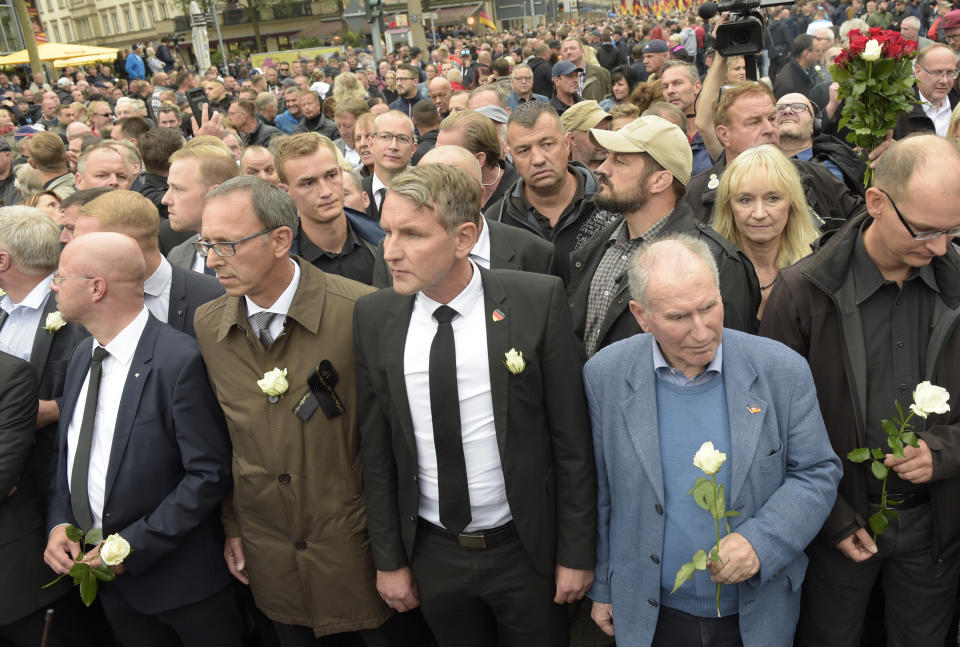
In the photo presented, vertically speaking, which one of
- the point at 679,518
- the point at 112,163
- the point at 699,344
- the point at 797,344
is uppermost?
the point at 112,163

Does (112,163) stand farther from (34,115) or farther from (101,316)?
(34,115)

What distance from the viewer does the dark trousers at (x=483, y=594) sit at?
2.77 meters

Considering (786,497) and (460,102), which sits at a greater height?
(460,102)

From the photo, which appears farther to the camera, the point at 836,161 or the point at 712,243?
the point at 836,161

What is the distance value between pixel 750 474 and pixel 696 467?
0.55ft

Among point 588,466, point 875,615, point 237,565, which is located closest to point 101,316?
point 237,565

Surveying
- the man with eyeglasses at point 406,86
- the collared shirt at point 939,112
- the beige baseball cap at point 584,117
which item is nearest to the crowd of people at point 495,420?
the beige baseball cap at point 584,117

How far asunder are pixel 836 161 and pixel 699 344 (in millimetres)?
3313

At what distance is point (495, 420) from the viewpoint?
2662mm

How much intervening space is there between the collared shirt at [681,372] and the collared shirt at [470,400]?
0.58 m

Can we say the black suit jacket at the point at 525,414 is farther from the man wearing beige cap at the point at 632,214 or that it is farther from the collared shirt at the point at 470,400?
the man wearing beige cap at the point at 632,214

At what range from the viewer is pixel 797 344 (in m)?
2.81

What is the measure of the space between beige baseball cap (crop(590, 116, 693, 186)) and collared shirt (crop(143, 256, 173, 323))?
2.19 metres

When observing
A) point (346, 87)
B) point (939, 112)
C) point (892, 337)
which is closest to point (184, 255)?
point (892, 337)
